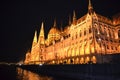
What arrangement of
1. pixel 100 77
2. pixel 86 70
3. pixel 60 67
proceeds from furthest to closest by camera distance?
pixel 60 67 < pixel 86 70 < pixel 100 77

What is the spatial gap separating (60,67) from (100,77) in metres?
15.7

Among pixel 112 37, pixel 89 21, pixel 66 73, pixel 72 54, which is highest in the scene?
pixel 89 21

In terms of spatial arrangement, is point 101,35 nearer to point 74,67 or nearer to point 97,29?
point 97,29

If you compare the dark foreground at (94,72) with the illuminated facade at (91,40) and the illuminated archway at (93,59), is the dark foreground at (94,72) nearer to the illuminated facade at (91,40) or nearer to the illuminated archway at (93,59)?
the illuminated facade at (91,40)

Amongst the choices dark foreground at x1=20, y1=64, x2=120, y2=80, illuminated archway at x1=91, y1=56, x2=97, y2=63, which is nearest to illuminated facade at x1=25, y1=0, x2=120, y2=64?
illuminated archway at x1=91, y1=56, x2=97, y2=63

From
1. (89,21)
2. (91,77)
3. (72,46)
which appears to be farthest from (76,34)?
(91,77)

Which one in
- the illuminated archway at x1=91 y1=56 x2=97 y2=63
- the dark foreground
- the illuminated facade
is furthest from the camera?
the illuminated facade

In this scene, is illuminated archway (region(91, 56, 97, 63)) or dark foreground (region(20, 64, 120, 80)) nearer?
dark foreground (region(20, 64, 120, 80))

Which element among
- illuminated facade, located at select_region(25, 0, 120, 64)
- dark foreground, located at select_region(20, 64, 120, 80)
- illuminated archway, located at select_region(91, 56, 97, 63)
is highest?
illuminated facade, located at select_region(25, 0, 120, 64)

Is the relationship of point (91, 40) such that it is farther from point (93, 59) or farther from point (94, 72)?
point (94, 72)

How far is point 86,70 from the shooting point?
2894cm

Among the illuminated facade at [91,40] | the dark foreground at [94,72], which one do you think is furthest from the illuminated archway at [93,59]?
the dark foreground at [94,72]

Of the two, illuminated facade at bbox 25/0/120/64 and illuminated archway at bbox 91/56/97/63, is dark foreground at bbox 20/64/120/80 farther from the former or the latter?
illuminated archway at bbox 91/56/97/63

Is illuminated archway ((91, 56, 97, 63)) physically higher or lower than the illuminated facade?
lower
